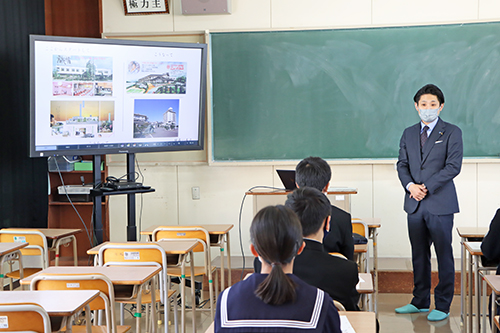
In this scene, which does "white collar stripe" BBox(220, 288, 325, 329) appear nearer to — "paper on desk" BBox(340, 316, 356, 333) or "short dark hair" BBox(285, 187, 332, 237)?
"paper on desk" BBox(340, 316, 356, 333)

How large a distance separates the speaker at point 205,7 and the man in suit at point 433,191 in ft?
7.25

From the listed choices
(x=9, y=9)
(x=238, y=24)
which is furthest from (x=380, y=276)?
(x=9, y=9)

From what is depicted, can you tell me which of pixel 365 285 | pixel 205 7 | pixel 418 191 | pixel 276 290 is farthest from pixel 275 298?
pixel 205 7

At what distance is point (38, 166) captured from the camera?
4867mm

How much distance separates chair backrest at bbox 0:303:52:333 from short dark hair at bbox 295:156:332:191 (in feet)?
4.63

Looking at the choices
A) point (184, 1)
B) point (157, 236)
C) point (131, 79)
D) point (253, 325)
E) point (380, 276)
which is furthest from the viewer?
point (184, 1)

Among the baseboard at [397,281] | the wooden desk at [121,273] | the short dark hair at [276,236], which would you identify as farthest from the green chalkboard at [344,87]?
the short dark hair at [276,236]

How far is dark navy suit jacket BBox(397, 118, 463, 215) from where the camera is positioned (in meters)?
3.48

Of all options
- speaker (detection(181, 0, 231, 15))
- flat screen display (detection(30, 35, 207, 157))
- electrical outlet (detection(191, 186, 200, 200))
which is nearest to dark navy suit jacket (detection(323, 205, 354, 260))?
flat screen display (detection(30, 35, 207, 157))

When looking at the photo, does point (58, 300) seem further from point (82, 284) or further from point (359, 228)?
point (359, 228)

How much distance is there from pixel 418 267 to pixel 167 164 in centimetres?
266

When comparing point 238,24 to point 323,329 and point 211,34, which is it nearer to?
point 211,34

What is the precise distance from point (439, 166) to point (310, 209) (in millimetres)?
2091

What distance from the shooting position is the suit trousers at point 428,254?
138 inches
